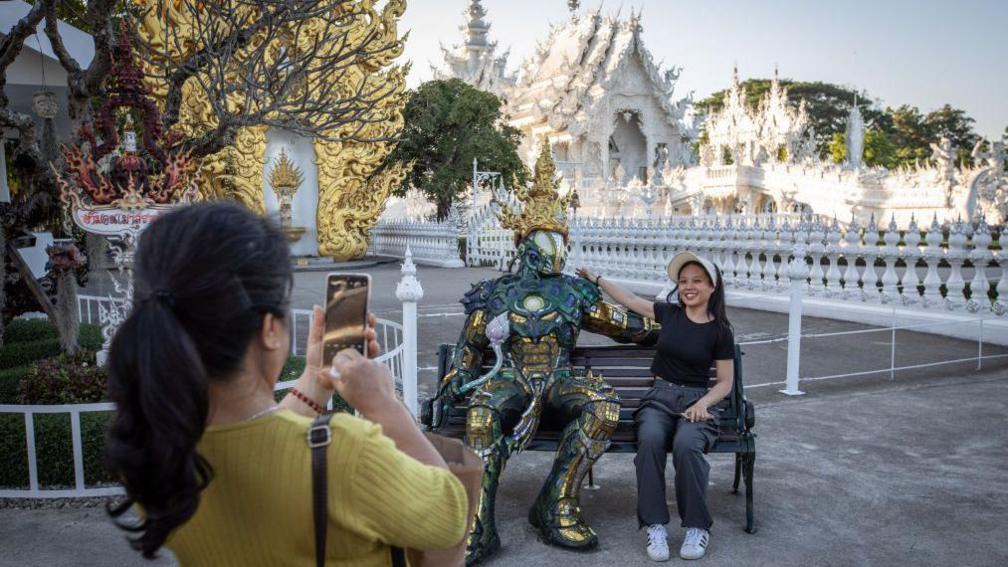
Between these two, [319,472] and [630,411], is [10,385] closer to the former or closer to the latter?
[630,411]

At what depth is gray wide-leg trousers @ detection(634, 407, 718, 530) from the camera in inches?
151

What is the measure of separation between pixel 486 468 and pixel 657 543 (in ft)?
2.82

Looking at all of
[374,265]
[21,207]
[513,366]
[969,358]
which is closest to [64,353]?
[21,207]

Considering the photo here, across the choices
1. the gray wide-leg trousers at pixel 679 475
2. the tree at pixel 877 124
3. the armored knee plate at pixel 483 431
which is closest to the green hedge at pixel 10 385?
the armored knee plate at pixel 483 431

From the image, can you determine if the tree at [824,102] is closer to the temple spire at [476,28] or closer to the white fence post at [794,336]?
the temple spire at [476,28]

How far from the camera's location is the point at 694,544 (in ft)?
12.6

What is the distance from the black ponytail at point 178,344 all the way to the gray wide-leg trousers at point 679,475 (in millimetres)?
2794

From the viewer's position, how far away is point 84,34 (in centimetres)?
1088

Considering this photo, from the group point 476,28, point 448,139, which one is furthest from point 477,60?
point 448,139

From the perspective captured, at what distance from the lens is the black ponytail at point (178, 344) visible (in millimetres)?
1271

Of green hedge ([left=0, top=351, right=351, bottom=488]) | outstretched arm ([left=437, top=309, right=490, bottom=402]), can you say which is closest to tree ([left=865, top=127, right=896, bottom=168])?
outstretched arm ([left=437, top=309, right=490, bottom=402])

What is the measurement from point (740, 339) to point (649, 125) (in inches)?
1264

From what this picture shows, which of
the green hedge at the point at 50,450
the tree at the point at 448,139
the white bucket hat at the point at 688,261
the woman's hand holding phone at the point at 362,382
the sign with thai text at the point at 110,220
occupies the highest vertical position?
the tree at the point at 448,139

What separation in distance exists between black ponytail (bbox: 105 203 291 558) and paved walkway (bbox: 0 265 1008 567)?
273 centimetres
